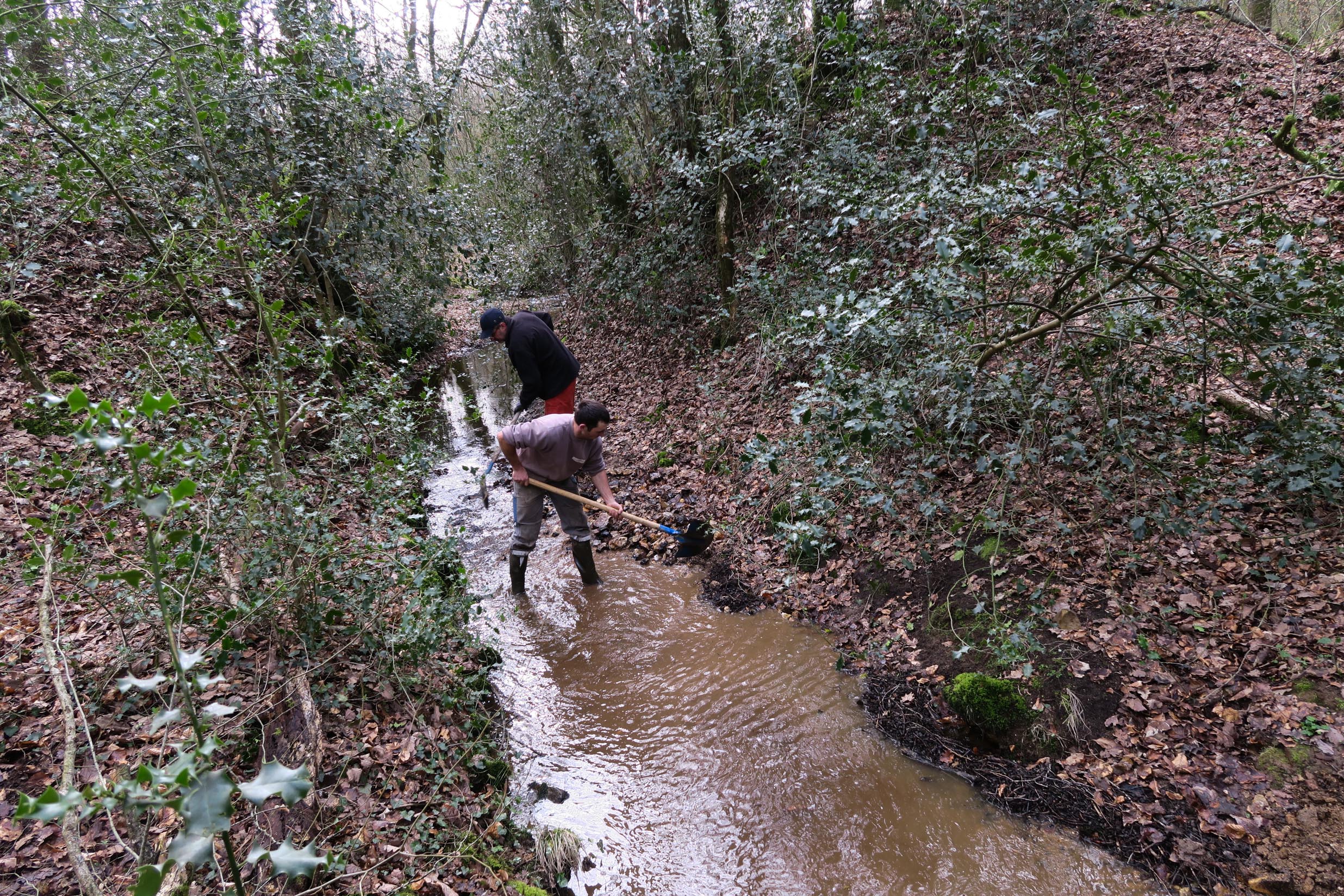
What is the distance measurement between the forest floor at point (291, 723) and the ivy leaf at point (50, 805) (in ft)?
3.77

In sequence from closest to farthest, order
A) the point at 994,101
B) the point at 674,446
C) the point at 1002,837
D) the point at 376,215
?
the point at 1002,837 < the point at 994,101 < the point at 674,446 < the point at 376,215

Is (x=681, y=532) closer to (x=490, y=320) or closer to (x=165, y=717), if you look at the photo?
(x=490, y=320)

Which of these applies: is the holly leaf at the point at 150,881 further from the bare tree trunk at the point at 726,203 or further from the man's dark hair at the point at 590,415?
the bare tree trunk at the point at 726,203

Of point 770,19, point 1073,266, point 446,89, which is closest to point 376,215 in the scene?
point 446,89

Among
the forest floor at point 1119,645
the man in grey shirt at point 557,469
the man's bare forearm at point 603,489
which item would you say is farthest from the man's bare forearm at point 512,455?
the forest floor at point 1119,645

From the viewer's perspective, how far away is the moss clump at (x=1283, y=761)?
3.17m

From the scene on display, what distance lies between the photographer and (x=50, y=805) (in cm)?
104

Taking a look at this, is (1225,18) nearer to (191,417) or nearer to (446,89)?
(446,89)

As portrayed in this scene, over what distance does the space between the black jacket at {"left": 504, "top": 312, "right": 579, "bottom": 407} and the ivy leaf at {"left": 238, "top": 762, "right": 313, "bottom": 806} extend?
5.35 metres

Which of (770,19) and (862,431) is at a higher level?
(770,19)

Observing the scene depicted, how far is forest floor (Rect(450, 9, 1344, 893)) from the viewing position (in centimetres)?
315

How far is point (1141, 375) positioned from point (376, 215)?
8.96 metres

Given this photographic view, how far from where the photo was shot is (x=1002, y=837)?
11.1 ft

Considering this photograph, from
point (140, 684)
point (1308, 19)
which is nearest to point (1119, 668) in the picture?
point (140, 684)
